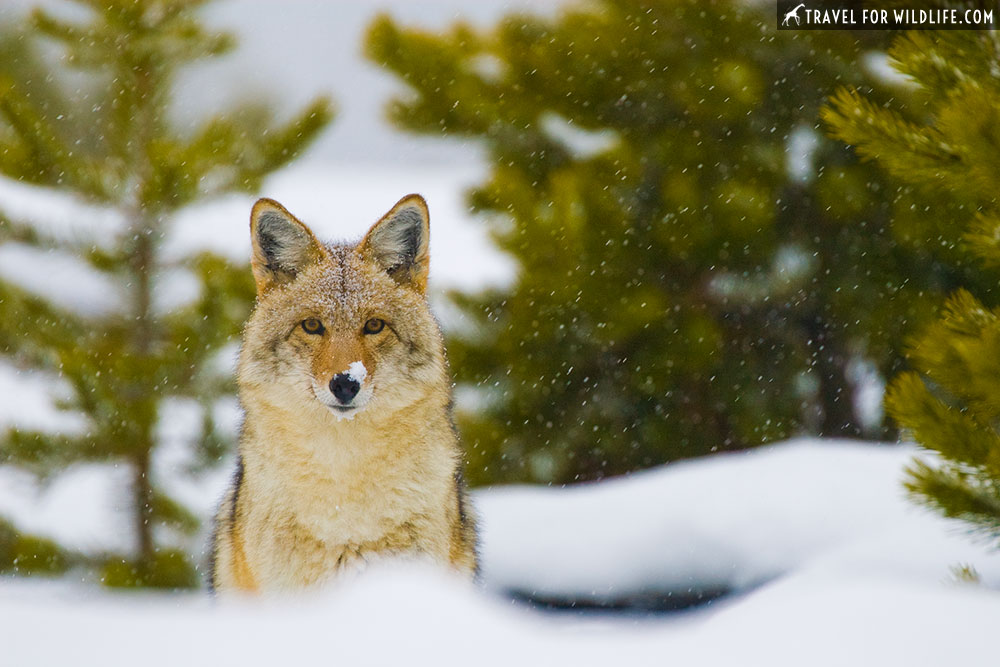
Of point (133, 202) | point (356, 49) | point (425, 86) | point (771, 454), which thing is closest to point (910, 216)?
point (771, 454)

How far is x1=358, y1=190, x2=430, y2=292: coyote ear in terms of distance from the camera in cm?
336

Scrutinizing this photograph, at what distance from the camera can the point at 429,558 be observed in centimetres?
304

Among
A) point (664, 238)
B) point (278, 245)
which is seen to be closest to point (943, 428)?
point (278, 245)

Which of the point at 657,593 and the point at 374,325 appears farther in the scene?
the point at 657,593

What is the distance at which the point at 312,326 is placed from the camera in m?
3.18

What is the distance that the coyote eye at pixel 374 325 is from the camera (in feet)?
10.5

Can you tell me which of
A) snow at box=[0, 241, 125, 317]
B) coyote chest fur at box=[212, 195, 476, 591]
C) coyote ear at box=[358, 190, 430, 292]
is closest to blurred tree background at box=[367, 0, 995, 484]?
snow at box=[0, 241, 125, 317]

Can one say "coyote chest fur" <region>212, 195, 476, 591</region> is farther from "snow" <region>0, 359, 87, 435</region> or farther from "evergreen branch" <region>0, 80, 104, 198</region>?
"evergreen branch" <region>0, 80, 104, 198</region>

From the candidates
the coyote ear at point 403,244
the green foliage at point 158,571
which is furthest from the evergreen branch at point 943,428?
the green foliage at point 158,571

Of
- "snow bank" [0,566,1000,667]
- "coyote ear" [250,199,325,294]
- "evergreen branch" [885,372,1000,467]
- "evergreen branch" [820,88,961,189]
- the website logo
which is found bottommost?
"snow bank" [0,566,1000,667]

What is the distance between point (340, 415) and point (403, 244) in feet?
2.47

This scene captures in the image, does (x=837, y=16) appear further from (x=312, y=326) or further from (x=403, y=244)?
(x=312, y=326)

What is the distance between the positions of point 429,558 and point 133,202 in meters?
4.66

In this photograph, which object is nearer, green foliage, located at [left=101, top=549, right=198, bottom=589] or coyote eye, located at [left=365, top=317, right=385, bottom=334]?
coyote eye, located at [left=365, top=317, right=385, bottom=334]
